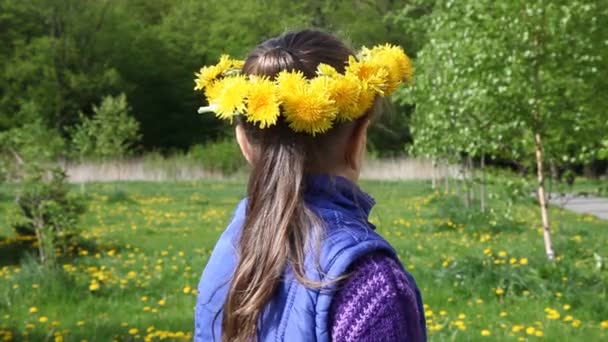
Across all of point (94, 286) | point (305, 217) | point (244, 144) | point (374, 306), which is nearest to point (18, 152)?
point (94, 286)

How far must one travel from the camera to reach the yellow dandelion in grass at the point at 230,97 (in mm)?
1768

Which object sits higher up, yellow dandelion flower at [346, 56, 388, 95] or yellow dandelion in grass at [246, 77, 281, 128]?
yellow dandelion flower at [346, 56, 388, 95]

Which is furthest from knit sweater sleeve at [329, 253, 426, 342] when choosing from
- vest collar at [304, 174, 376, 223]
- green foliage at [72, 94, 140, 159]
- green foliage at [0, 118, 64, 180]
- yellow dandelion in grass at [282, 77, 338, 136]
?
green foliage at [72, 94, 140, 159]

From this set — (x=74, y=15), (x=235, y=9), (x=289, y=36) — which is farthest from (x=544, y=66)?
(x=235, y=9)

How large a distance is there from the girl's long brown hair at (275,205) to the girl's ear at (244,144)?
2 centimetres

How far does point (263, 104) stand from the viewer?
171 cm

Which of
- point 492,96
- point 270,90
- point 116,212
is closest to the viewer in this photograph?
point 270,90

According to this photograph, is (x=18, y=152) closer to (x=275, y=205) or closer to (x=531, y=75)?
(x=531, y=75)

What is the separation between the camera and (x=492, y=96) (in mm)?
7785

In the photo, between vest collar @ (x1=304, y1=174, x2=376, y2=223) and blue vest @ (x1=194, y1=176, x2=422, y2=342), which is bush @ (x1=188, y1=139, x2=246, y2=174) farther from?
vest collar @ (x1=304, y1=174, x2=376, y2=223)

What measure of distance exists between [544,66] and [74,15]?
42.4 metres

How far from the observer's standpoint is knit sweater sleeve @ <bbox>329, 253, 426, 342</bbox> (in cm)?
154

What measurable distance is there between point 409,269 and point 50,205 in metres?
3.50

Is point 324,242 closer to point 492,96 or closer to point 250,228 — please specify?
point 250,228
